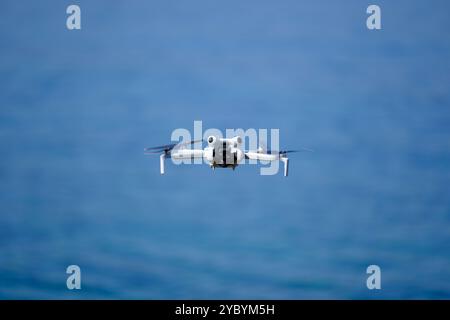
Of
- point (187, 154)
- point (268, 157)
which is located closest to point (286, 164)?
point (268, 157)

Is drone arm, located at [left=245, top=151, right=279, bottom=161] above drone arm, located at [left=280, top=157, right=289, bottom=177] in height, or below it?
above

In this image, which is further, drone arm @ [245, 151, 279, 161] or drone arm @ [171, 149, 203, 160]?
drone arm @ [171, 149, 203, 160]

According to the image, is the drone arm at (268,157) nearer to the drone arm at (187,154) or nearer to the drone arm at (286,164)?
the drone arm at (286,164)

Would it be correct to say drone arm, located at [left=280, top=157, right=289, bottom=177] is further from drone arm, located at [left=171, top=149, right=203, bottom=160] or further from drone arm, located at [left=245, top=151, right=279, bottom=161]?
drone arm, located at [left=171, top=149, right=203, bottom=160]

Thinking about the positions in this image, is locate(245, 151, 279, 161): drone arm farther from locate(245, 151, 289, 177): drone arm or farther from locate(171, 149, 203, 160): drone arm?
locate(171, 149, 203, 160): drone arm

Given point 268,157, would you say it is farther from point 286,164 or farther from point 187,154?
point 187,154
